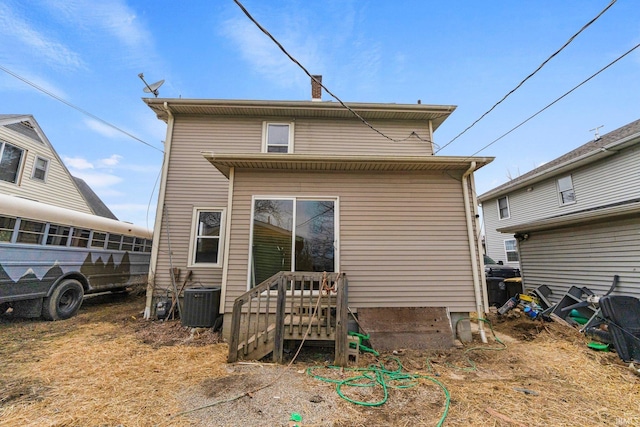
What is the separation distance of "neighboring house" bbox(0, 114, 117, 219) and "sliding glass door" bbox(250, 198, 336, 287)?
386 inches

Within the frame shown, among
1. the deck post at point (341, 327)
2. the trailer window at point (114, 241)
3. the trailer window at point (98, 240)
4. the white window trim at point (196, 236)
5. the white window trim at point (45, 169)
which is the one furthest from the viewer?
the white window trim at point (45, 169)

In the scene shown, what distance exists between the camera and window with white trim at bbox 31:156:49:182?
978 centimetres

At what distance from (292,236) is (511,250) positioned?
1400 cm

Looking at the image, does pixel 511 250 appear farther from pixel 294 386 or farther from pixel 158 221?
pixel 158 221

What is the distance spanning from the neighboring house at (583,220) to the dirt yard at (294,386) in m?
2.53

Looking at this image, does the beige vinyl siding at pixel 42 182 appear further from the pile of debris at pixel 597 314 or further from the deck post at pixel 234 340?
the pile of debris at pixel 597 314

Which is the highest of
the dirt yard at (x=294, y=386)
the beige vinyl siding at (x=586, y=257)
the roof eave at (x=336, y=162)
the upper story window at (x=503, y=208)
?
the upper story window at (x=503, y=208)

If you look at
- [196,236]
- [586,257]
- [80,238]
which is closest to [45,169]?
[80,238]

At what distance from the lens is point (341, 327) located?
149 inches

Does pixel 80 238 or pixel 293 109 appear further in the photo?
pixel 293 109

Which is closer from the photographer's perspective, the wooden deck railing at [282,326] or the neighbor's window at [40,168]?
the wooden deck railing at [282,326]

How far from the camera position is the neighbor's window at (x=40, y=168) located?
979 centimetres

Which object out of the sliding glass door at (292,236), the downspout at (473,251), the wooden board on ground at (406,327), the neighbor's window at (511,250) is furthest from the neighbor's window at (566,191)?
the sliding glass door at (292,236)

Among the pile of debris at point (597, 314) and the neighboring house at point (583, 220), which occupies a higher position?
the neighboring house at point (583, 220)
